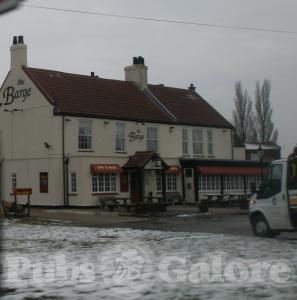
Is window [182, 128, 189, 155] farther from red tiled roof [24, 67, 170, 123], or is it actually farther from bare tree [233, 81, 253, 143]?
bare tree [233, 81, 253, 143]

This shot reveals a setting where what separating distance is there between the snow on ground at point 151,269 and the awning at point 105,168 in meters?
20.4

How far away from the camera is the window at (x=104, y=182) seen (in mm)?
37500

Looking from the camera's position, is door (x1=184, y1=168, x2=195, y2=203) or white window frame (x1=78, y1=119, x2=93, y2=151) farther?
door (x1=184, y1=168, x2=195, y2=203)

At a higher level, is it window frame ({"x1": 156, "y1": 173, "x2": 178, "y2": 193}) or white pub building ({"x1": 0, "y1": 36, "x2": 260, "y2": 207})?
white pub building ({"x1": 0, "y1": 36, "x2": 260, "y2": 207})

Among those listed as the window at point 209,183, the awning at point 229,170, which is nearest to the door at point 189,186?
the window at point 209,183

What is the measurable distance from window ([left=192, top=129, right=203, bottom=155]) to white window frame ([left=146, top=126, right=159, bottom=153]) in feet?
13.6

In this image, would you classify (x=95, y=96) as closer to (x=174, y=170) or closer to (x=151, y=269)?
(x=174, y=170)

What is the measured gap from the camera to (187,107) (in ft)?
157

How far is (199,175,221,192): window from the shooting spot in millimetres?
43375

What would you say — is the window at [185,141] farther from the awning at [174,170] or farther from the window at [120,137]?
the window at [120,137]

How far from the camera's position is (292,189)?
16.3 metres

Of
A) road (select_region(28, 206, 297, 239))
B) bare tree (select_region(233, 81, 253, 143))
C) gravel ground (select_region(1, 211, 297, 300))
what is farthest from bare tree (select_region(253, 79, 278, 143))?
gravel ground (select_region(1, 211, 297, 300))

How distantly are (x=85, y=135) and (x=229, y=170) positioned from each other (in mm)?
12265

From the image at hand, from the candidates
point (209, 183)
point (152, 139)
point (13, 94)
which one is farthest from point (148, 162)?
point (13, 94)
